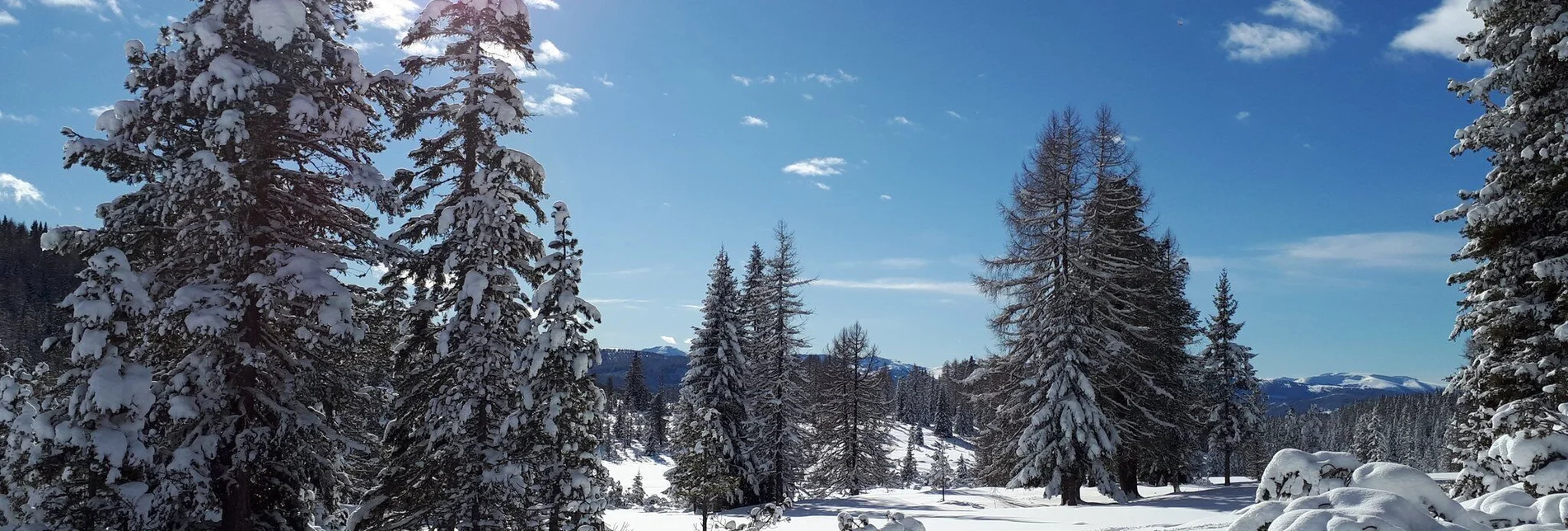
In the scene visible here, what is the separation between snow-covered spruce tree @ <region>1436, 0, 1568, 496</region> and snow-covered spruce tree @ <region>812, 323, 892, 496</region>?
94.8 feet

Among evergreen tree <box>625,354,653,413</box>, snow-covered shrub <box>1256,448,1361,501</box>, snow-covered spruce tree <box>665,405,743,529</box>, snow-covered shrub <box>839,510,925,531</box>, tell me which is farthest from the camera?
evergreen tree <box>625,354,653,413</box>

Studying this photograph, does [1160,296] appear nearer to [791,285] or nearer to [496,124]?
[791,285]

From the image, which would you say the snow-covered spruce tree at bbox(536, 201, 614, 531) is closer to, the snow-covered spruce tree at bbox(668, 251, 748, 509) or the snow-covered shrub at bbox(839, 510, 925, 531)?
the snow-covered shrub at bbox(839, 510, 925, 531)

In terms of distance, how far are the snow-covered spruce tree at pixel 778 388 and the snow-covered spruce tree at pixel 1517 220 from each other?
24.5 meters

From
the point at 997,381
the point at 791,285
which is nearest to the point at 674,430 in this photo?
the point at 791,285

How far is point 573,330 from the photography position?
12.9m

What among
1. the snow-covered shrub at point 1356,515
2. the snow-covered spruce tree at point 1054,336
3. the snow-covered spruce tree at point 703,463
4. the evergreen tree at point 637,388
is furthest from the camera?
the evergreen tree at point 637,388

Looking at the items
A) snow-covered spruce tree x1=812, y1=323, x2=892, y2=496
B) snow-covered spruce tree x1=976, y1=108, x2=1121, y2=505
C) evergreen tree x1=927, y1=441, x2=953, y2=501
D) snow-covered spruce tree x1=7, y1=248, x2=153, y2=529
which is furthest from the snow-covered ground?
evergreen tree x1=927, y1=441, x2=953, y2=501

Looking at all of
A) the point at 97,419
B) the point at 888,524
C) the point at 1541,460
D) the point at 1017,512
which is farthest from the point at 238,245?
the point at 1017,512

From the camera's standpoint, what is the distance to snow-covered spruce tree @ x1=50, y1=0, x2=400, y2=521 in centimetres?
884

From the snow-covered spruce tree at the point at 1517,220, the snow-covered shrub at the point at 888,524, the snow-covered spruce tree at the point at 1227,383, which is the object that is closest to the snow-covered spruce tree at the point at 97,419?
the snow-covered shrub at the point at 888,524

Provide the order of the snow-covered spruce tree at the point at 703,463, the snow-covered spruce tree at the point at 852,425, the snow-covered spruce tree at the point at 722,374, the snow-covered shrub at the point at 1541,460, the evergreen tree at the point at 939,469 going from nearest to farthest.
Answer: the snow-covered shrub at the point at 1541,460 → the snow-covered spruce tree at the point at 703,463 → the snow-covered spruce tree at the point at 722,374 → the snow-covered spruce tree at the point at 852,425 → the evergreen tree at the point at 939,469

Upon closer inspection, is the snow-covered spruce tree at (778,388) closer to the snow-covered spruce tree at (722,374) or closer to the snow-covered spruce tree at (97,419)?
the snow-covered spruce tree at (722,374)

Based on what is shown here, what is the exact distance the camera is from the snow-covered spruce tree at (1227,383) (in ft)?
127
